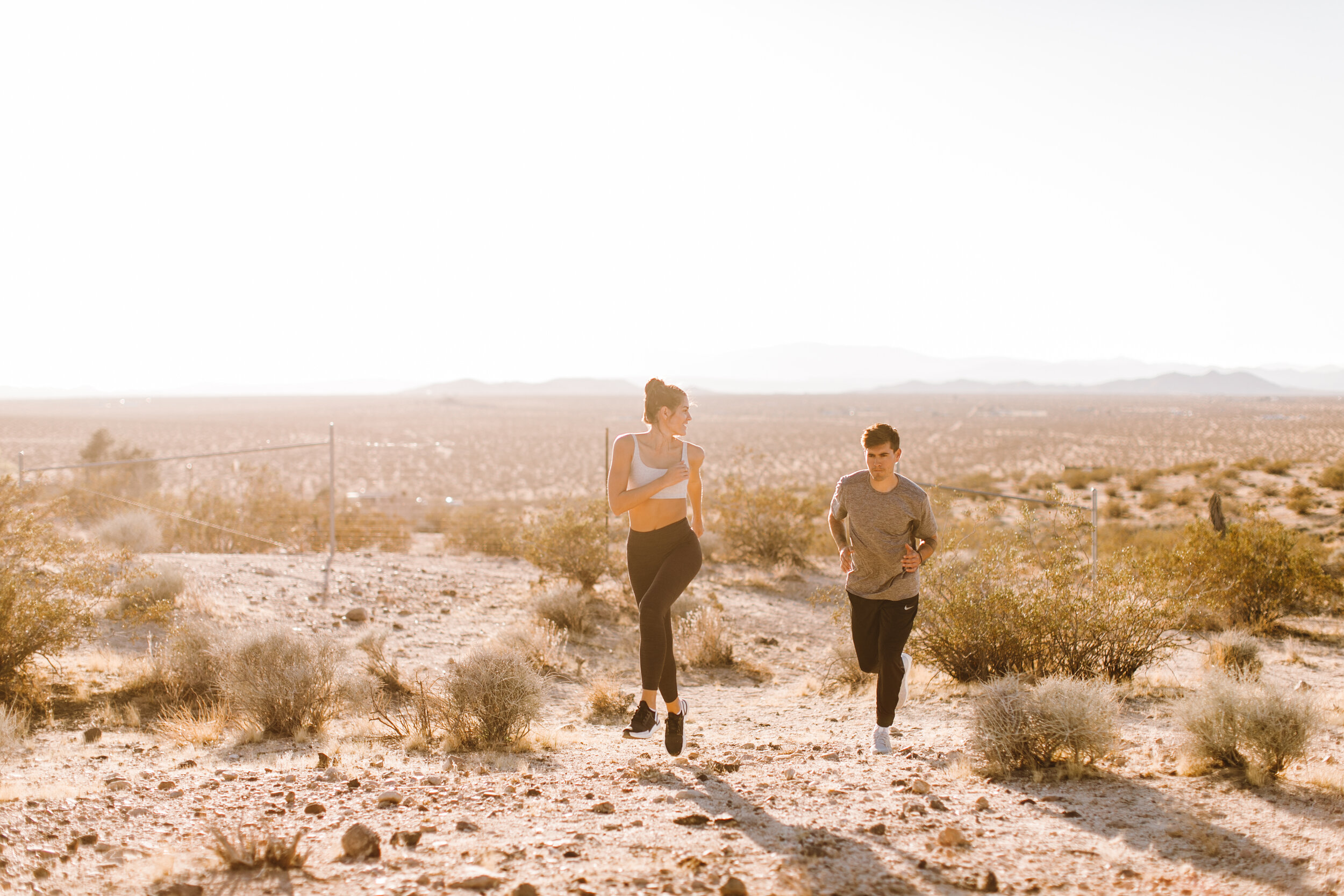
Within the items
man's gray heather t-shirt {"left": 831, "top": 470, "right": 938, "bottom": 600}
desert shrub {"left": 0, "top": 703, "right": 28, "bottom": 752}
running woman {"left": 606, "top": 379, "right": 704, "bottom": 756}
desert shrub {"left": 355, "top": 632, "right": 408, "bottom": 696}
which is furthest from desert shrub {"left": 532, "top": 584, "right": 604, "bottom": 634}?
man's gray heather t-shirt {"left": 831, "top": 470, "right": 938, "bottom": 600}

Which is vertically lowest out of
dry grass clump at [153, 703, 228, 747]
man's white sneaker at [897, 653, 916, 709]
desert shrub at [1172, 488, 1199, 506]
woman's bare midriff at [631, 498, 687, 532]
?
desert shrub at [1172, 488, 1199, 506]

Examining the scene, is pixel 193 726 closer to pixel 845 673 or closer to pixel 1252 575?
pixel 845 673

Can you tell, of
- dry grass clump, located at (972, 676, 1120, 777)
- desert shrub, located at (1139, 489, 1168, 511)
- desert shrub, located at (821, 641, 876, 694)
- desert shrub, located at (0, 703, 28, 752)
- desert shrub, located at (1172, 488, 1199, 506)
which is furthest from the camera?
desert shrub, located at (1139, 489, 1168, 511)

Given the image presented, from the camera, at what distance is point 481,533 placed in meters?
17.5

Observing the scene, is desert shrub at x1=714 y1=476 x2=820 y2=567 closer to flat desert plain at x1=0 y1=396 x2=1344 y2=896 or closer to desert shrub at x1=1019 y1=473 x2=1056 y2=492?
flat desert plain at x1=0 y1=396 x2=1344 y2=896

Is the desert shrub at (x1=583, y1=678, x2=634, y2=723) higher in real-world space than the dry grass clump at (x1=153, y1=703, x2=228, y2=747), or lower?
lower

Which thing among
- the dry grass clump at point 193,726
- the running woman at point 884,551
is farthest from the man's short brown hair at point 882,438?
the dry grass clump at point 193,726

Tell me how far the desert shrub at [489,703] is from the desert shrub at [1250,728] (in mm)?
3953

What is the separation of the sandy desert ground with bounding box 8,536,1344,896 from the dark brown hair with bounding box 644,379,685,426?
200 cm

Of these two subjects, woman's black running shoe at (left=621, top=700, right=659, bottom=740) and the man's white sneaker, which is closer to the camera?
woman's black running shoe at (left=621, top=700, right=659, bottom=740)

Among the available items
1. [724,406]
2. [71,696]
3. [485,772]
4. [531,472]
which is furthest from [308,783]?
[724,406]

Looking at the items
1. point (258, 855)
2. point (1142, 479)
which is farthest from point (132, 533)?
point (1142, 479)

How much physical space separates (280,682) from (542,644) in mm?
3377

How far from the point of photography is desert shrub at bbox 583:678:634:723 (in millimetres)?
7535
